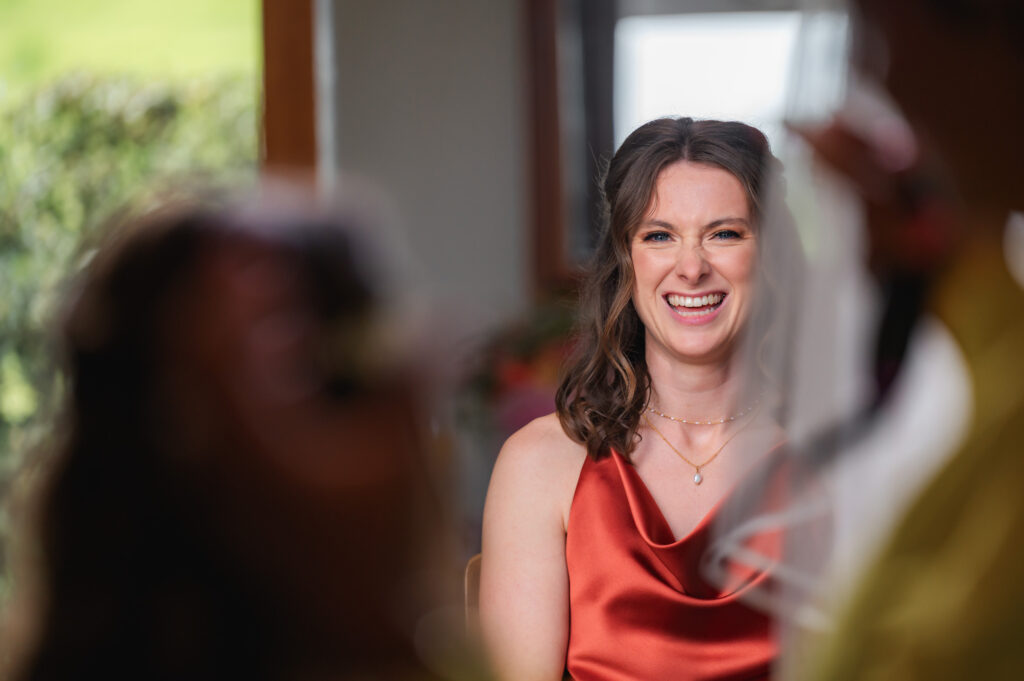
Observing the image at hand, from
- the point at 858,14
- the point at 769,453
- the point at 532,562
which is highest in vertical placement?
the point at 858,14

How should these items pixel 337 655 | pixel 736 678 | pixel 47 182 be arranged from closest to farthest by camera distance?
pixel 337 655 → pixel 736 678 → pixel 47 182

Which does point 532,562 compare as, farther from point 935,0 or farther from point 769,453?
point 935,0

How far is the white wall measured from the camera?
4.49 meters

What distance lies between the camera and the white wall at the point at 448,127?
449 cm

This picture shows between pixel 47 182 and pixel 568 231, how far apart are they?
2.02 metres

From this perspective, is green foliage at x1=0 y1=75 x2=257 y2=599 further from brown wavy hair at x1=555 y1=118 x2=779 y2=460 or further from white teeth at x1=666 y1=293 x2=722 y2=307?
white teeth at x1=666 y1=293 x2=722 y2=307

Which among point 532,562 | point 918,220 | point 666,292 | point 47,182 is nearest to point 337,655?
point 918,220

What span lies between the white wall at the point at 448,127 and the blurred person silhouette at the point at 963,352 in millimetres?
3654

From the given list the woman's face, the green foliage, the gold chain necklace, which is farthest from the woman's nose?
the green foliage

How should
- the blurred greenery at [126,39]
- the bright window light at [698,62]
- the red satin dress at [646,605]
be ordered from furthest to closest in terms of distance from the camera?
the bright window light at [698,62] → the blurred greenery at [126,39] → the red satin dress at [646,605]

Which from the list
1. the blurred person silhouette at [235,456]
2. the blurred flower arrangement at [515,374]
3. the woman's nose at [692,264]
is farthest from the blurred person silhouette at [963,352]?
the blurred flower arrangement at [515,374]

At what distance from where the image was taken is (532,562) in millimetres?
1874

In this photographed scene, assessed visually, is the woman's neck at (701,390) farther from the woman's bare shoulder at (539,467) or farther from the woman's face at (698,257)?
the woman's bare shoulder at (539,467)

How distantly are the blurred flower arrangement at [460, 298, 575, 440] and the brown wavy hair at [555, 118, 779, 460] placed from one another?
5.22 ft
